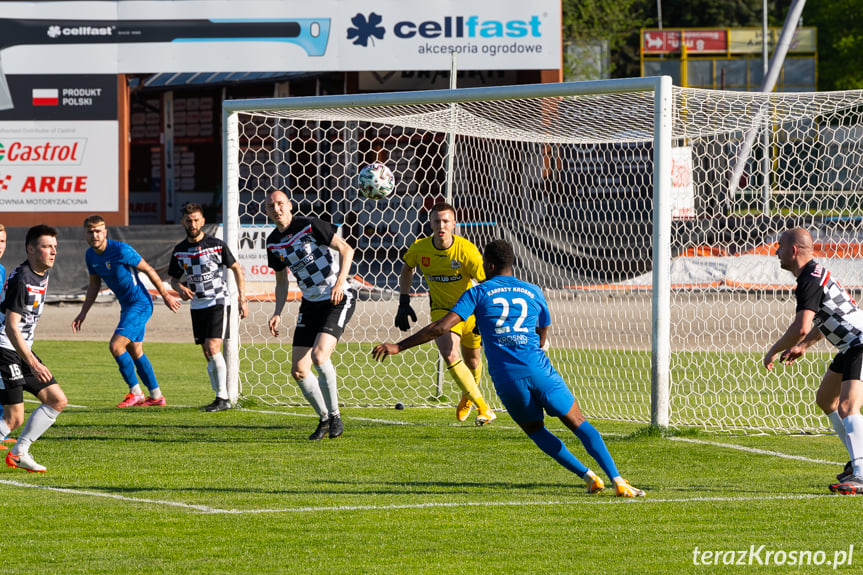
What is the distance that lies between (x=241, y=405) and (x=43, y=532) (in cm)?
559

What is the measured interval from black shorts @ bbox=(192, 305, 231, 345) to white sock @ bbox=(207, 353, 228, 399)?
0.23 metres

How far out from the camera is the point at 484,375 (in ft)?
46.3

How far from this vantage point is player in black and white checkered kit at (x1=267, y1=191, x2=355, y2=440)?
944cm

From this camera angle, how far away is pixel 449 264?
399 inches

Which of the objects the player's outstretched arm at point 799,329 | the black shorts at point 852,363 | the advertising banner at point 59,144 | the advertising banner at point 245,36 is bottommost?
the black shorts at point 852,363

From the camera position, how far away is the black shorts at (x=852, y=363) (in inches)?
282

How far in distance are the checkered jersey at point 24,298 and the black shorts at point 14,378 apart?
0.08m

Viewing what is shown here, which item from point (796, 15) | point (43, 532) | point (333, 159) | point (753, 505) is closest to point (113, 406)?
point (43, 532)

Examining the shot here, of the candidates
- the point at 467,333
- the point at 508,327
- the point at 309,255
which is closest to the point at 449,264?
the point at 467,333

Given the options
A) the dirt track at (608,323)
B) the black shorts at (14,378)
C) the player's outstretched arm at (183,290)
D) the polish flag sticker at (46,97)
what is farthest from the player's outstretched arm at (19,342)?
the polish flag sticker at (46,97)

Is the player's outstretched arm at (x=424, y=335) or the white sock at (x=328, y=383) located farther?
the white sock at (x=328, y=383)

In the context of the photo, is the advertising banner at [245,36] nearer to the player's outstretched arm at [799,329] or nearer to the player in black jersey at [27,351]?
the player in black jersey at [27,351]

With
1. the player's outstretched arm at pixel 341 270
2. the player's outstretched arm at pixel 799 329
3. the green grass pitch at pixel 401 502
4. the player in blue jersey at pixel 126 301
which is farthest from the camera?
the player in blue jersey at pixel 126 301

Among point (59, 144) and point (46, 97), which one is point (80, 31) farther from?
point (59, 144)
